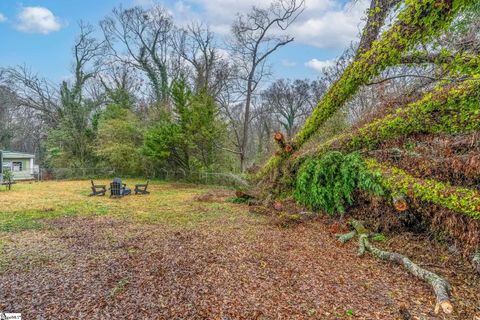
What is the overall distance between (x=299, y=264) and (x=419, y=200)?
276cm

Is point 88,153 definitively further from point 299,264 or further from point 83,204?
point 299,264

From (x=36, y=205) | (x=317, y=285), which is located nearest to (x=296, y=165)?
(x=317, y=285)

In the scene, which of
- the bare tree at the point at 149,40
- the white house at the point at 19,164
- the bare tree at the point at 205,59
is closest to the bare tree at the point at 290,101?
the bare tree at the point at 205,59

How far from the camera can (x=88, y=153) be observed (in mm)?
19891

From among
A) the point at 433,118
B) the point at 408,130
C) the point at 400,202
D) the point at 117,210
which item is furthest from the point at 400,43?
the point at 117,210

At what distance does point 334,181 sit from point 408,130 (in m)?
2.11

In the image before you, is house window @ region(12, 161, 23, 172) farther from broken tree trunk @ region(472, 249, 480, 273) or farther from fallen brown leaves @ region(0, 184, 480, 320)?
broken tree trunk @ region(472, 249, 480, 273)

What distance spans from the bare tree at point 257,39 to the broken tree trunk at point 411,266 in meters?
11.3

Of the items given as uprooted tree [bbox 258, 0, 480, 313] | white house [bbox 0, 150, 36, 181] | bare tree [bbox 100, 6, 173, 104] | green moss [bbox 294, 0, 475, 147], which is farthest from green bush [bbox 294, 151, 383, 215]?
white house [bbox 0, 150, 36, 181]

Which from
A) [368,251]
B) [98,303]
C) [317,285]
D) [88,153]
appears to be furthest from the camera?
[88,153]

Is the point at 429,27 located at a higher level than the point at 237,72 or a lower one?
lower

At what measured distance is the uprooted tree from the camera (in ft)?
14.2

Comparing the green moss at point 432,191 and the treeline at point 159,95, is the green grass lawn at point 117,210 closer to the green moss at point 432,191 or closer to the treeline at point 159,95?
the green moss at point 432,191

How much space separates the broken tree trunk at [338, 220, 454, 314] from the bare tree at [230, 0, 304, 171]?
1132 cm
